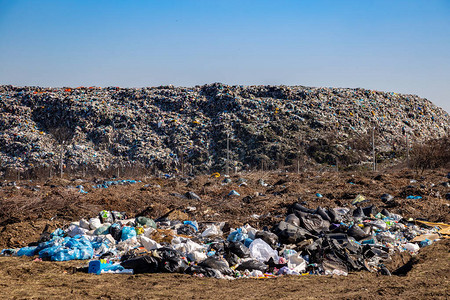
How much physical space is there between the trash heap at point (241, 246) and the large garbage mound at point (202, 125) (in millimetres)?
13936

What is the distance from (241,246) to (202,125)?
20.3m

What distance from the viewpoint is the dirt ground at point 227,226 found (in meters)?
4.02

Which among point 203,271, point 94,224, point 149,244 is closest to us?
point 203,271

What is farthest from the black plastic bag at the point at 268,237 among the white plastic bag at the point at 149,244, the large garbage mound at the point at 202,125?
the large garbage mound at the point at 202,125

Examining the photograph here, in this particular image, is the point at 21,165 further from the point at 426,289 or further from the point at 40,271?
the point at 426,289

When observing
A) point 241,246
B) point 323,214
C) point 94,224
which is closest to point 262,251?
point 241,246

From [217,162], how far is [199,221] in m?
14.6

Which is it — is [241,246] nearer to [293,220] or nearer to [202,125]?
[293,220]

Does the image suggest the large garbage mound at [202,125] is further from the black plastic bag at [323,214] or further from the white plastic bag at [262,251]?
the white plastic bag at [262,251]

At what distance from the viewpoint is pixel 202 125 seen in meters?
25.2

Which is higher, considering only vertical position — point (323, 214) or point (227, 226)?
point (323, 214)

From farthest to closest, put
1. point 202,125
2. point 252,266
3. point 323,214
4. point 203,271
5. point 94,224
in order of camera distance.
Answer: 1. point 202,125
2. point 323,214
3. point 94,224
4. point 252,266
5. point 203,271

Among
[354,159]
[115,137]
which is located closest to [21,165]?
[115,137]

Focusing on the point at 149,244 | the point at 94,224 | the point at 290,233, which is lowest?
the point at 94,224
